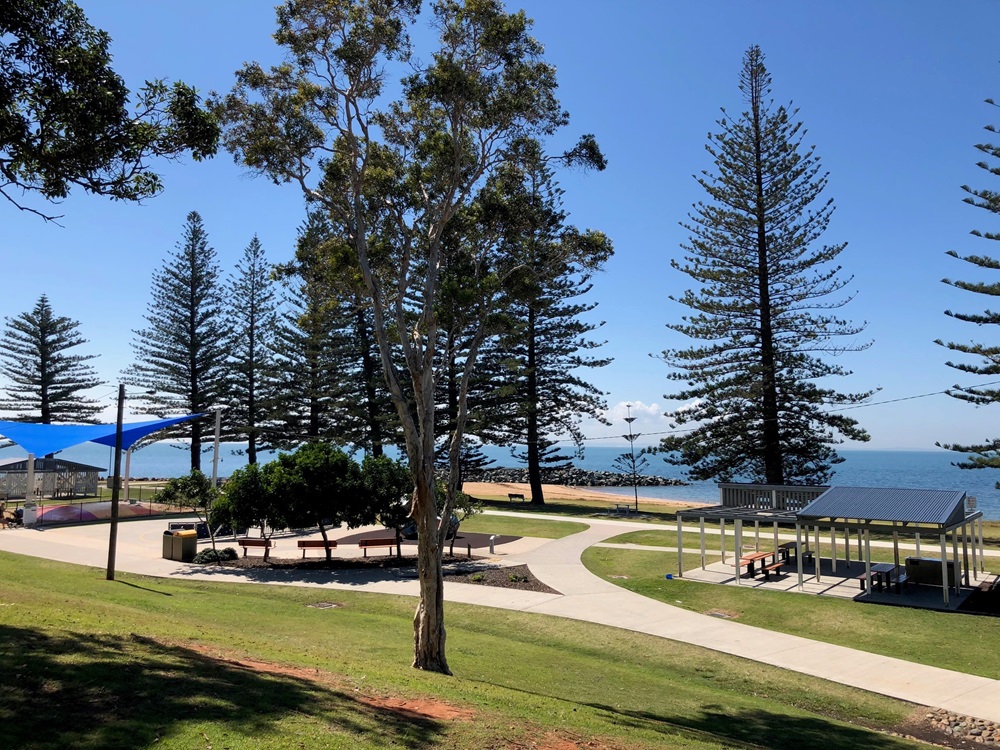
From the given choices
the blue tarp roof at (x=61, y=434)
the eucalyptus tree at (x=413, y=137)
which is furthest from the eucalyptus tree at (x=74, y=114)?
the blue tarp roof at (x=61, y=434)

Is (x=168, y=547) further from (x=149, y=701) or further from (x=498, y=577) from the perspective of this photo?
(x=149, y=701)

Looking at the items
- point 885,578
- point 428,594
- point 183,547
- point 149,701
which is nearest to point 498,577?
point 428,594

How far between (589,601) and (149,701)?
1075 cm

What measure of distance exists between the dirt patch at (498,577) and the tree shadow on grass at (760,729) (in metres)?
7.45

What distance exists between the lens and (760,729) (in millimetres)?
7988

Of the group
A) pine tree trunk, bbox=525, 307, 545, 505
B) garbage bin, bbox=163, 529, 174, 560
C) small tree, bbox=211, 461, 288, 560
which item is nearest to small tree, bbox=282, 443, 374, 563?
small tree, bbox=211, 461, 288, 560

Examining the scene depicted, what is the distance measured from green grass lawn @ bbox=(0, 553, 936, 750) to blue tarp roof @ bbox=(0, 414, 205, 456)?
48.9 feet

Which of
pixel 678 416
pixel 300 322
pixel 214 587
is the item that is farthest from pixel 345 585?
pixel 678 416

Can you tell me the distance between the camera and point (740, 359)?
100ft

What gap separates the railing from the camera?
20.1 m

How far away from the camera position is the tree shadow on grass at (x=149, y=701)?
4.64 metres

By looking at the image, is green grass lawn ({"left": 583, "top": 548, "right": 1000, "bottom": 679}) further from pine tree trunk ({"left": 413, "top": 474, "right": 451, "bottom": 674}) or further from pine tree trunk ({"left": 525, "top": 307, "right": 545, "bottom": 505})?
pine tree trunk ({"left": 525, "top": 307, "right": 545, "bottom": 505})

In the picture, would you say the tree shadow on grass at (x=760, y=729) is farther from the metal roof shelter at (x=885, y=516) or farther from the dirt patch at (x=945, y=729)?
the metal roof shelter at (x=885, y=516)

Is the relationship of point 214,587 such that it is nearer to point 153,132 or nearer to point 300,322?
point 300,322
